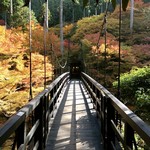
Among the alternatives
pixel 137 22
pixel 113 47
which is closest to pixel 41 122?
pixel 113 47

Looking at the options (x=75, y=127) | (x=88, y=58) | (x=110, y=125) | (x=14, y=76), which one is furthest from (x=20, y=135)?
(x=88, y=58)

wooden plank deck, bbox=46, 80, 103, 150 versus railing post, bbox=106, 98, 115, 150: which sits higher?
railing post, bbox=106, 98, 115, 150

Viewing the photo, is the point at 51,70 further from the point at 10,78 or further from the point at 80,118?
the point at 80,118

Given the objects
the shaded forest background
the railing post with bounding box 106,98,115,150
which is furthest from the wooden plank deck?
the shaded forest background

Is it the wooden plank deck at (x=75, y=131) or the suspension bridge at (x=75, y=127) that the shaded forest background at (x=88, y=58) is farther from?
the wooden plank deck at (x=75, y=131)

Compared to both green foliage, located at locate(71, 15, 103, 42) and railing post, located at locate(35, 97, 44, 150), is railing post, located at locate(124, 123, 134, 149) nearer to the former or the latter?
railing post, located at locate(35, 97, 44, 150)

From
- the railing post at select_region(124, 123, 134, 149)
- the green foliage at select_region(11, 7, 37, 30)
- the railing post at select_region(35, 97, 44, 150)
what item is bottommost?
the railing post at select_region(35, 97, 44, 150)

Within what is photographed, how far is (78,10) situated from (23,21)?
25.4 meters

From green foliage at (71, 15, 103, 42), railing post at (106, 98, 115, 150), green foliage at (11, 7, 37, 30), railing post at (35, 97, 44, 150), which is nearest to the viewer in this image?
railing post at (106, 98, 115, 150)

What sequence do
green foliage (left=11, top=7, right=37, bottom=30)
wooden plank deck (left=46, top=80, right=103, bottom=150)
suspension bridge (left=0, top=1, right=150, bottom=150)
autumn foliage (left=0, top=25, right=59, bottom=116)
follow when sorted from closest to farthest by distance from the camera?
suspension bridge (left=0, top=1, right=150, bottom=150)
wooden plank deck (left=46, top=80, right=103, bottom=150)
autumn foliage (left=0, top=25, right=59, bottom=116)
green foliage (left=11, top=7, right=37, bottom=30)

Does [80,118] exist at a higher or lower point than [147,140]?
lower

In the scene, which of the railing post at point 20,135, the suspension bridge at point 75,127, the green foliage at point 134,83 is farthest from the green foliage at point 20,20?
the railing post at point 20,135

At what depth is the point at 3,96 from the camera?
8.26 m

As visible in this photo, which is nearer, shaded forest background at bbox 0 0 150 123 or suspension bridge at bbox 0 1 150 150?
suspension bridge at bbox 0 1 150 150
